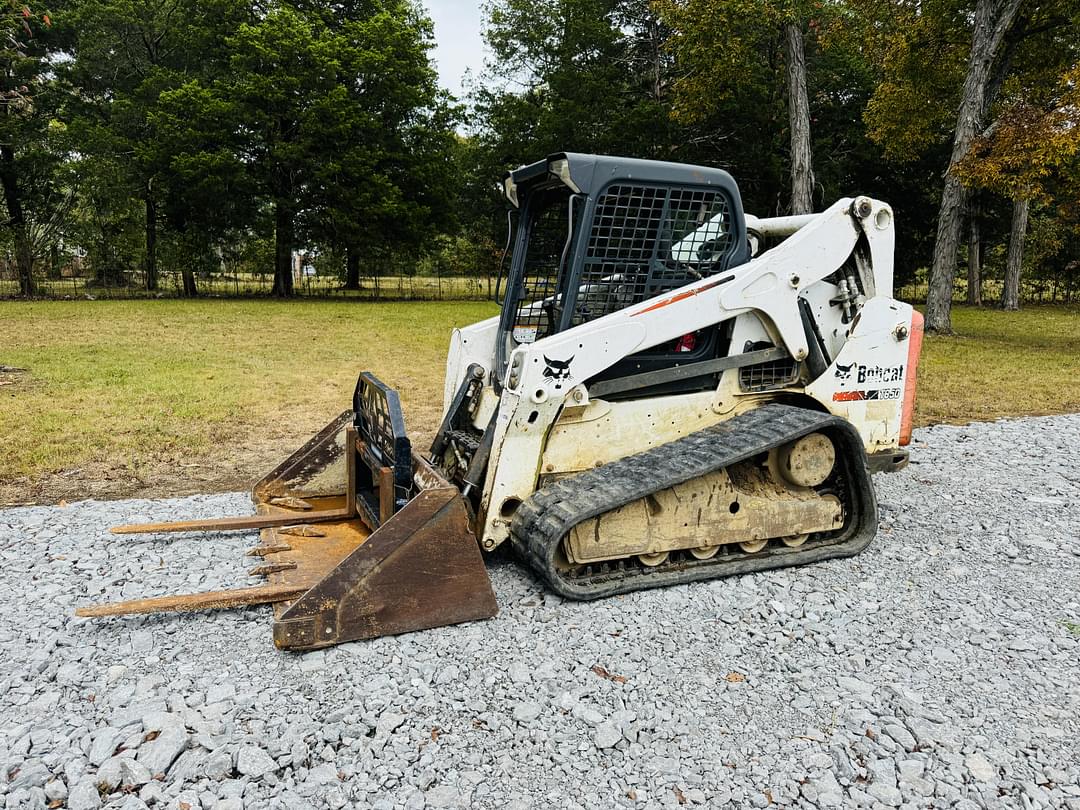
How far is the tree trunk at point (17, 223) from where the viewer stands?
27562mm

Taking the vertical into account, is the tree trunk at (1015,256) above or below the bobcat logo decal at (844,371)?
above

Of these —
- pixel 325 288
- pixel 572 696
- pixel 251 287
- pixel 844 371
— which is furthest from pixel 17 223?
pixel 572 696

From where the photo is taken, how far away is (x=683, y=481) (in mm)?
4191

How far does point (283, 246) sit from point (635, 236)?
29.6m

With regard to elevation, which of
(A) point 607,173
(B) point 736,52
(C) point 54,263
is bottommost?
(C) point 54,263

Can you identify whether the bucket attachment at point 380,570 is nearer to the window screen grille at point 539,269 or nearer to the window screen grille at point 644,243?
the window screen grille at point 539,269

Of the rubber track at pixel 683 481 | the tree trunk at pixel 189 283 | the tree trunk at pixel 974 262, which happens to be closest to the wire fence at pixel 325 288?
the tree trunk at pixel 189 283

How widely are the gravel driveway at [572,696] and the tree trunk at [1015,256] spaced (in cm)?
2739

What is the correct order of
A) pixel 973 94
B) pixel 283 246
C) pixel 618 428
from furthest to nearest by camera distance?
pixel 283 246 < pixel 973 94 < pixel 618 428

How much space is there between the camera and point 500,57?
112 ft

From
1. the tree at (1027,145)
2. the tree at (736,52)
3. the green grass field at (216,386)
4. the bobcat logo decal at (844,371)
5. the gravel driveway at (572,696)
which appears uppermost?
the tree at (736,52)

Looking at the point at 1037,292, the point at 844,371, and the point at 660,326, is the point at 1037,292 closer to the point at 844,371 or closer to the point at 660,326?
the point at 844,371

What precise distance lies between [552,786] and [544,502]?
5.29 feet

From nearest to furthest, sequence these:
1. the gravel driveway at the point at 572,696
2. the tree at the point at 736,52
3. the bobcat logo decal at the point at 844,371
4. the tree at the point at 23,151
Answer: the gravel driveway at the point at 572,696 < the bobcat logo decal at the point at 844,371 < the tree at the point at 736,52 < the tree at the point at 23,151
